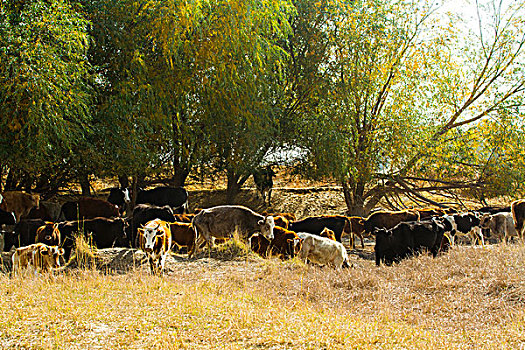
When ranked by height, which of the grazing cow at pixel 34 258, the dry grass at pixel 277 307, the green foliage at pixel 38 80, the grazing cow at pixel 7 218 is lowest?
the dry grass at pixel 277 307

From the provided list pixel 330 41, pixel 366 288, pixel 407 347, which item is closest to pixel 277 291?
pixel 366 288

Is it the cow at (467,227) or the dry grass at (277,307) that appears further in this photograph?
the cow at (467,227)

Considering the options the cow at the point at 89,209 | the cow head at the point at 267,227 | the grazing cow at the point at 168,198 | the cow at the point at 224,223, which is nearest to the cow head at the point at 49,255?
the cow at the point at 224,223

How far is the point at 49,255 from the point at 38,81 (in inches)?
148

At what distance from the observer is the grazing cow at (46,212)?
15.0 meters

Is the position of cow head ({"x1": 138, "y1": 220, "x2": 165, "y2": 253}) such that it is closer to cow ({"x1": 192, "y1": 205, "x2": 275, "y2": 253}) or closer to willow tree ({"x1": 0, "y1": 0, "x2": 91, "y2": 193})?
cow ({"x1": 192, "y1": 205, "x2": 275, "y2": 253})

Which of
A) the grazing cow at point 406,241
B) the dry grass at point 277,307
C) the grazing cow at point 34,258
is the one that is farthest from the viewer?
the grazing cow at point 406,241

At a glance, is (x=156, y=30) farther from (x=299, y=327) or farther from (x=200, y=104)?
(x=299, y=327)

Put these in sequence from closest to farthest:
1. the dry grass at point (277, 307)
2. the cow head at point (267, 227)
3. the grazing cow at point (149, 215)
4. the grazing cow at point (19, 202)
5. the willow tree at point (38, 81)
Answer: the dry grass at point (277, 307)
the willow tree at point (38, 81)
the cow head at point (267, 227)
the grazing cow at point (149, 215)
the grazing cow at point (19, 202)

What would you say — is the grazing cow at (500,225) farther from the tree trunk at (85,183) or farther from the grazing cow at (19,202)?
the grazing cow at (19,202)

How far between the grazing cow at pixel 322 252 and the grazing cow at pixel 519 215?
6.51 metres

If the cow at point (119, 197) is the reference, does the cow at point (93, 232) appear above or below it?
below

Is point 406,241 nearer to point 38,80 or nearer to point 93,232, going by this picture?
point 93,232

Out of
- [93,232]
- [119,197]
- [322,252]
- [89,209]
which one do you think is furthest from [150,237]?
[119,197]
